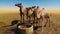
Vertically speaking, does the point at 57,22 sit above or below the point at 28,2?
below

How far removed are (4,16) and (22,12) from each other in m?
0.33

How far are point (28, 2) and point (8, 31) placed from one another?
2.01 feet

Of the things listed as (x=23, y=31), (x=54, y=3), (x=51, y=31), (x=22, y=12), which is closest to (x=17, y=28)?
(x=23, y=31)

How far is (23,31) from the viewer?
2490mm

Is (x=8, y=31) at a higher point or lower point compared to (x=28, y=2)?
lower

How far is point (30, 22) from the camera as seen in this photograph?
2814mm

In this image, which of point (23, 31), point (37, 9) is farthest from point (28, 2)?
point (23, 31)

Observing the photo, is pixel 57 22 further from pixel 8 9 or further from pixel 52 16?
pixel 8 9

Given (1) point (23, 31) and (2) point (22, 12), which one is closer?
(1) point (23, 31)

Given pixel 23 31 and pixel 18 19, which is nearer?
pixel 23 31

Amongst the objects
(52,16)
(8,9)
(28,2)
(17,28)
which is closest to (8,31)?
(17,28)

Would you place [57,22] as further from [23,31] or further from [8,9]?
[8,9]

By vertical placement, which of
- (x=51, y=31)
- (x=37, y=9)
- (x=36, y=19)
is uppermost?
(x=37, y=9)

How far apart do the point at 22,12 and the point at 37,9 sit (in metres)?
0.28
